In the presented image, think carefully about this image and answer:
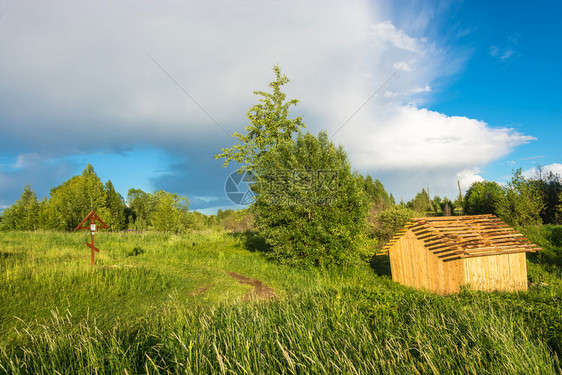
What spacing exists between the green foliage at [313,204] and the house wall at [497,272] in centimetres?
534

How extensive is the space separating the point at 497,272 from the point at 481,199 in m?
54.3

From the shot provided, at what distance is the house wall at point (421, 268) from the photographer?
12195mm

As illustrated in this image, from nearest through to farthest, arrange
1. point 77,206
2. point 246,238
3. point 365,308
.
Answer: point 365,308, point 246,238, point 77,206

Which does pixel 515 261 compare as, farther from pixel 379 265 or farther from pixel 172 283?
pixel 172 283

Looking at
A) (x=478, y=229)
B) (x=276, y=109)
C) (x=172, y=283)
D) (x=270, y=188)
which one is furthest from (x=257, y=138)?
(x=478, y=229)

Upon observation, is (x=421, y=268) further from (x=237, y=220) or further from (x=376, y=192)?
(x=376, y=192)

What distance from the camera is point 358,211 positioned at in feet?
48.2

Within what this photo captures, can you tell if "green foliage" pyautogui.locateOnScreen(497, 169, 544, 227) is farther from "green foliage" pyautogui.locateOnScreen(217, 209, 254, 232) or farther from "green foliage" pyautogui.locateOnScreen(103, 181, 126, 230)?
"green foliage" pyautogui.locateOnScreen(103, 181, 126, 230)

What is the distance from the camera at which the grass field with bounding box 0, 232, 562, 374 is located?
2.95m

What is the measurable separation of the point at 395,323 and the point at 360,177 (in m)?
11.7

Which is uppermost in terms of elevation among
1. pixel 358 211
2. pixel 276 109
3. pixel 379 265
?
pixel 276 109

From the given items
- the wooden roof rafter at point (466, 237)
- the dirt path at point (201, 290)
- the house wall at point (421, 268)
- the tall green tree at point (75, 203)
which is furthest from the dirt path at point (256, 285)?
the tall green tree at point (75, 203)

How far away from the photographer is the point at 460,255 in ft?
38.7

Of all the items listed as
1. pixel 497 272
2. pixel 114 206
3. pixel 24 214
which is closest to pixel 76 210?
pixel 24 214
